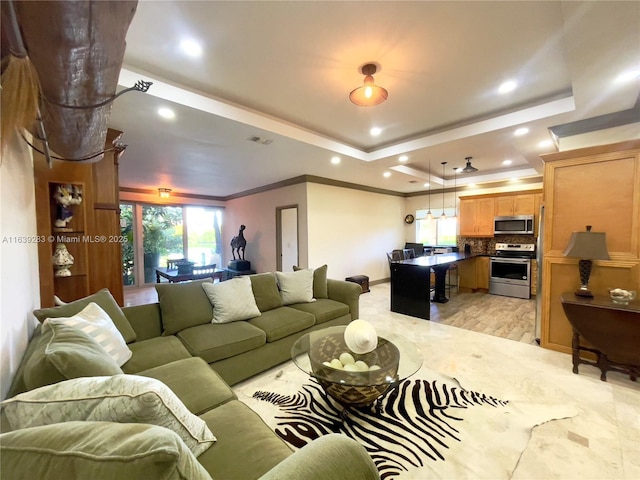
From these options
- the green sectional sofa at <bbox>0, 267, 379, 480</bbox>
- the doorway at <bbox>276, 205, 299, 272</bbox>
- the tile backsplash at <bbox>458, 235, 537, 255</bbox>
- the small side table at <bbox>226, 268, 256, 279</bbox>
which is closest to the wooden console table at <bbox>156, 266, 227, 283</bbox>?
the small side table at <bbox>226, 268, 256, 279</bbox>

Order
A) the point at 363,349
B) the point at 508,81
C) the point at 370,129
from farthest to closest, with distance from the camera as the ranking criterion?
the point at 370,129, the point at 508,81, the point at 363,349

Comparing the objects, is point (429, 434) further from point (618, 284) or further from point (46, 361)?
point (618, 284)

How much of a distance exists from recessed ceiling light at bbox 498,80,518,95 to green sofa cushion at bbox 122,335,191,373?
3.85 m

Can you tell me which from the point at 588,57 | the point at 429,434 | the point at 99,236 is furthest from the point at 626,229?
the point at 99,236

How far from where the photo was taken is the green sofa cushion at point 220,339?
2125mm

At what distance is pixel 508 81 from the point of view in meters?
2.56

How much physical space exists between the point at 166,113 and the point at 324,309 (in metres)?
2.77

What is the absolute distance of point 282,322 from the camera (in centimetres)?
267

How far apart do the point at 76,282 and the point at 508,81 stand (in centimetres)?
484

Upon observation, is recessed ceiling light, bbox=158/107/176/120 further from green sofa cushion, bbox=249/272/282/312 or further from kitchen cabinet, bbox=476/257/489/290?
kitchen cabinet, bbox=476/257/489/290

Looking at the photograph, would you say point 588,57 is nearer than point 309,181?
Yes

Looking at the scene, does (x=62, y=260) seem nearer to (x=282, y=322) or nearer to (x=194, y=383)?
(x=194, y=383)

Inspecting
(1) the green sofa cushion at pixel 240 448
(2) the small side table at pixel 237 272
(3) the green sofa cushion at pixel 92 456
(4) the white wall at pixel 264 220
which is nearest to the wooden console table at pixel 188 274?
(2) the small side table at pixel 237 272

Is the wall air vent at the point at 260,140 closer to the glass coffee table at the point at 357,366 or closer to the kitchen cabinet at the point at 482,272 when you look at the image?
the glass coffee table at the point at 357,366
